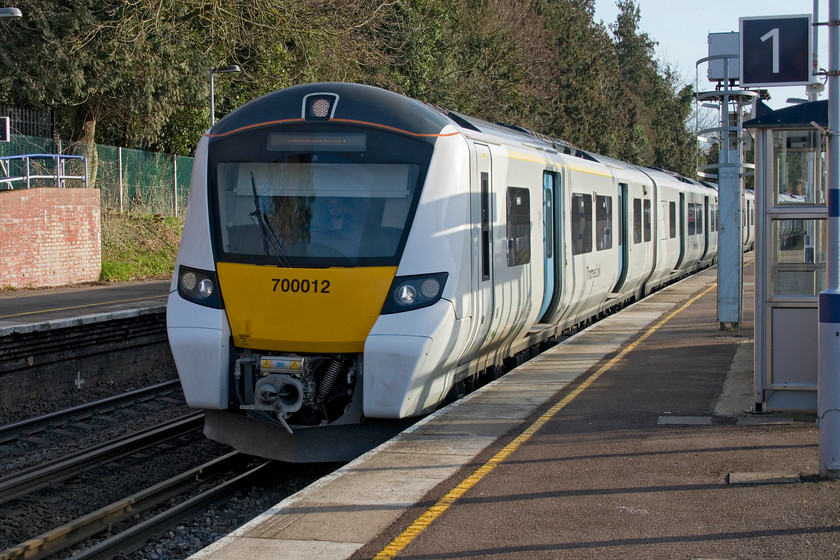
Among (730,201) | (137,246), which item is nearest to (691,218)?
(730,201)

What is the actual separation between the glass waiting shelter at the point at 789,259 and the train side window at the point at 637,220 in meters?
10.9

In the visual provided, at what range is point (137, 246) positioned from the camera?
26.3 metres

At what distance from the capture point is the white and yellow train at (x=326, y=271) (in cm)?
811

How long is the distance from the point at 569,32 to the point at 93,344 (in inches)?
2016

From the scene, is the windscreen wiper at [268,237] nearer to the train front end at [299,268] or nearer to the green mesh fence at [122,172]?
the train front end at [299,268]

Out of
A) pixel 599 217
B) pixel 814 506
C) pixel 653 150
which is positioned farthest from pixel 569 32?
pixel 814 506

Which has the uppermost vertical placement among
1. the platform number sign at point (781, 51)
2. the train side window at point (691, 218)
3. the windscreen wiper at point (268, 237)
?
the platform number sign at point (781, 51)

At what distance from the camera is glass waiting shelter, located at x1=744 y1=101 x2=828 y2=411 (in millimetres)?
8367

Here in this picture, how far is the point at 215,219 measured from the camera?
861 centimetres

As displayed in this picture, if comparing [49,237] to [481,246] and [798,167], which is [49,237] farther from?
[798,167]

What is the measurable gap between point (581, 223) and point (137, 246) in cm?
1553

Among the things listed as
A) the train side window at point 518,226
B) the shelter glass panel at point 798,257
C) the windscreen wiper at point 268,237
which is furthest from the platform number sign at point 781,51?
the windscreen wiper at point 268,237

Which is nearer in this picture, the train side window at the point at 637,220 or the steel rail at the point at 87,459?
the steel rail at the point at 87,459

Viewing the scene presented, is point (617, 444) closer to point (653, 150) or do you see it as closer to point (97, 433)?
point (97, 433)
